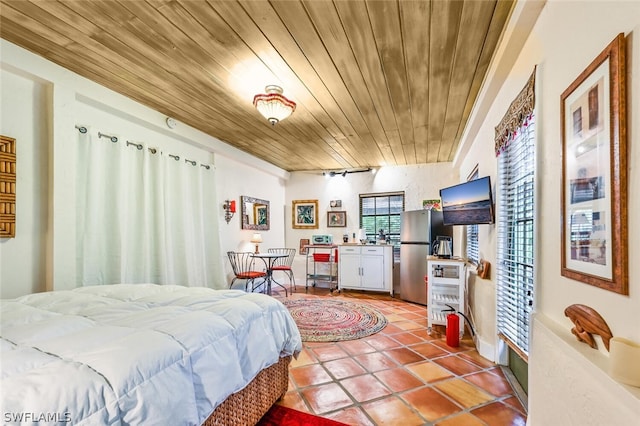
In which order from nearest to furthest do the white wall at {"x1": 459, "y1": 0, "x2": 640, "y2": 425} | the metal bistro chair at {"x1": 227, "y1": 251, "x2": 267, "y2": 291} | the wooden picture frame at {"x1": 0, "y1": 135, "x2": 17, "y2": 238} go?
the white wall at {"x1": 459, "y1": 0, "x2": 640, "y2": 425}
the wooden picture frame at {"x1": 0, "y1": 135, "x2": 17, "y2": 238}
the metal bistro chair at {"x1": 227, "y1": 251, "x2": 267, "y2": 291}

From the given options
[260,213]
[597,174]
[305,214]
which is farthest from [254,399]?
[305,214]

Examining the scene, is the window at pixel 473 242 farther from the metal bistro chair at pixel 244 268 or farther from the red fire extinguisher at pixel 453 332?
the metal bistro chair at pixel 244 268

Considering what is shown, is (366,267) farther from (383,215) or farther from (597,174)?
(597,174)

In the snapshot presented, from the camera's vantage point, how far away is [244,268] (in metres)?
4.66

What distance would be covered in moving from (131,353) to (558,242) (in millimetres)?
1775

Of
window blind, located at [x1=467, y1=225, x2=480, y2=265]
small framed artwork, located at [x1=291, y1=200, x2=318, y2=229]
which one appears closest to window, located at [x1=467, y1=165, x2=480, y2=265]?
window blind, located at [x1=467, y1=225, x2=480, y2=265]

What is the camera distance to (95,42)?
1.96m

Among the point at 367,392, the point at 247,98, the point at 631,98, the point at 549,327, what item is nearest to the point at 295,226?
the point at 247,98

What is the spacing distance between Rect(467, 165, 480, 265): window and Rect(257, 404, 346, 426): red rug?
7.50ft

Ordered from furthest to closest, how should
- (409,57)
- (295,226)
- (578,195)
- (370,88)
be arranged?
(295,226), (370,88), (409,57), (578,195)

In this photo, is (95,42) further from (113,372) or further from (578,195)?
(578,195)

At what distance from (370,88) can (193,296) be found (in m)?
2.20

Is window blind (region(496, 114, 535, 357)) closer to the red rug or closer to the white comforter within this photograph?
the red rug

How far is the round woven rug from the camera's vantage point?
3.13m
